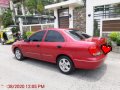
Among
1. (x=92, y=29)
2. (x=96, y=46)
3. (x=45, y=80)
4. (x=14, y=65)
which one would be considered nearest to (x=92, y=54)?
(x=96, y=46)

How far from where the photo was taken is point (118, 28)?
914 cm

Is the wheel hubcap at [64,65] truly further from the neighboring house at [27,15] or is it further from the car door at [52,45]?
the neighboring house at [27,15]

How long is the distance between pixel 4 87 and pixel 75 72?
2.40 metres

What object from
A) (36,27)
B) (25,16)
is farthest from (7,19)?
(36,27)

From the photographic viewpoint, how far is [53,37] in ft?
18.1

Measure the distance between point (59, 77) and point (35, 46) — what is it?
185 centimetres

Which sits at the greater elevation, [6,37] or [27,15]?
[27,15]

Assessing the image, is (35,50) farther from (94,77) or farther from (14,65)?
(94,77)

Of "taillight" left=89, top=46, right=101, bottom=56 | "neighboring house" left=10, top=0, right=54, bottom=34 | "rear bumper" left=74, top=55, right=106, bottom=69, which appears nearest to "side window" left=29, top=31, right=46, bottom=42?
"rear bumper" left=74, top=55, right=106, bottom=69

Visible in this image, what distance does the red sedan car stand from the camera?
14.9ft

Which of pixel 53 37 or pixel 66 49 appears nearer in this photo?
pixel 66 49

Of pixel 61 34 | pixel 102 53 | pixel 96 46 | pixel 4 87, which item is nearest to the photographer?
pixel 4 87
